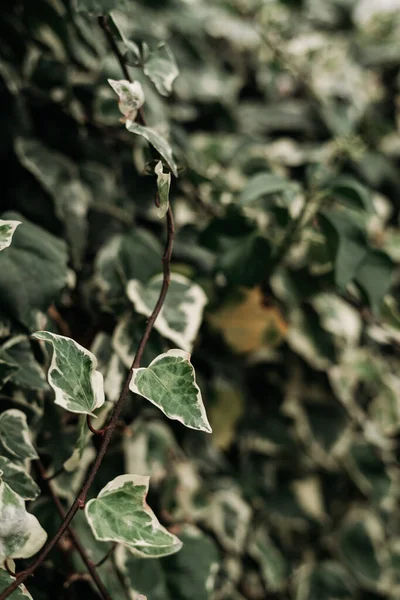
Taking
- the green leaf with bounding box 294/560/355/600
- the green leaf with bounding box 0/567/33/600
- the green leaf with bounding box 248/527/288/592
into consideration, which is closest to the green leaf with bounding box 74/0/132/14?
the green leaf with bounding box 0/567/33/600

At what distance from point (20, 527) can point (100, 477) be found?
11.3 inches

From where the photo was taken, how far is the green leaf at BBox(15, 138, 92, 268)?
0.74 metres

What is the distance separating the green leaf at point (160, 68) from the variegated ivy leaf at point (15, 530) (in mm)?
434

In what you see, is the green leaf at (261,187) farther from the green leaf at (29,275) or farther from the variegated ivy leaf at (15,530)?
the variegated ivy leaf at (15,530)

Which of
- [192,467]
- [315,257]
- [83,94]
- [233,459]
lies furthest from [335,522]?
[83,94]

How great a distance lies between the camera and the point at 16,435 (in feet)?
1.77

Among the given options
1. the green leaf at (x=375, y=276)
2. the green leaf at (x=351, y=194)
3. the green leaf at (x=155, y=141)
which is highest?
the green leaf at (x=155, y=141)

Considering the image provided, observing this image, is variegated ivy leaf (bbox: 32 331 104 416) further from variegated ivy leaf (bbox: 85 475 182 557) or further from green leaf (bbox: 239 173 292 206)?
green leaf (bbox: 239 173 292 206)

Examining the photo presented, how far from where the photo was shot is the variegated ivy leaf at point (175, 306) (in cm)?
65

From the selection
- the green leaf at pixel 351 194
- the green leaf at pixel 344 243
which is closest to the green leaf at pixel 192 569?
the green leaf at pixel 344 243

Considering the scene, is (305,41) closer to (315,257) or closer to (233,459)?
(315,257)

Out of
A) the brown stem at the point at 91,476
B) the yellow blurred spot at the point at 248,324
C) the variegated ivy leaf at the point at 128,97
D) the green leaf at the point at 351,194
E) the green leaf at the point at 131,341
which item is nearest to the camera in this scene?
the brown stem at the point at 91,476

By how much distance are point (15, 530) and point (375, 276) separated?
534mm

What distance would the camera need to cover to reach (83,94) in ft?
2.82
